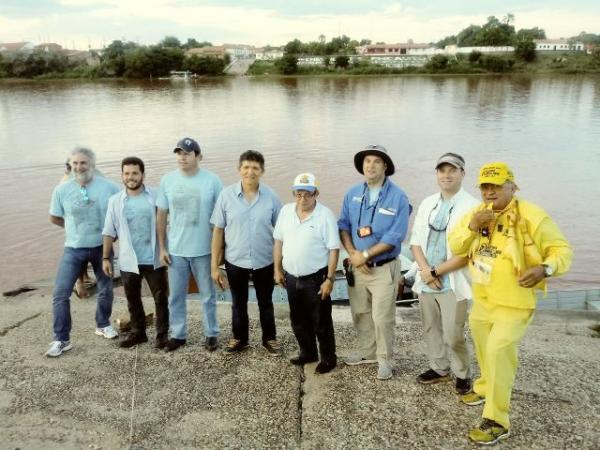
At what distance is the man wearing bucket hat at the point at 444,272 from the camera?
11.6 feet

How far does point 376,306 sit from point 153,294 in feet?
6.88

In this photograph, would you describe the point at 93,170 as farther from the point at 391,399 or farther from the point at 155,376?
the point at 391,399

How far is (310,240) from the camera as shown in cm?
382

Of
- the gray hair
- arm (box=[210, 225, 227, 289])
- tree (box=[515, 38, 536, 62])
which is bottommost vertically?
arm (box=[210, 225, 227, 289])

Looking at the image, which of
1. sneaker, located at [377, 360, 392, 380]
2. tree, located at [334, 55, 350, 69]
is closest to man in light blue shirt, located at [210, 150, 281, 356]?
sneaker, located at [377, 360, 392, 380]

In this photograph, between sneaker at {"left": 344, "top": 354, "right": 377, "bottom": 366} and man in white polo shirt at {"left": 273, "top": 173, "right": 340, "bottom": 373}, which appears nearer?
man in white polo shirt at {"left": 273, "top": 173, "right": 340, "bottom": 373}

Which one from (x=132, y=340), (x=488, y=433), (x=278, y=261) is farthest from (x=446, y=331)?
(x=132, y=340)

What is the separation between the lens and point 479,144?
93.5 ft

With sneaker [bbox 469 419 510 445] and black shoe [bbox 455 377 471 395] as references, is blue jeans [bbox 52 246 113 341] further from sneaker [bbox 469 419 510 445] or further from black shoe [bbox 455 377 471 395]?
sneaker [bbox 469 419 510 445]

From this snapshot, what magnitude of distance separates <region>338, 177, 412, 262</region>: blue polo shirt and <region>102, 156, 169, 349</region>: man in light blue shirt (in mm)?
1824

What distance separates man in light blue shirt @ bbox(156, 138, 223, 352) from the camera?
4.25 m

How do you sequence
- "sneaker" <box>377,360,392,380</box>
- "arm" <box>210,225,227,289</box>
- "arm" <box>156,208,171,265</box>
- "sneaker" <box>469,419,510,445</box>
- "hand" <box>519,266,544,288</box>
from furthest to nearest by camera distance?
"arm" <box>156,208,171,265</box>
"arm" <box>210,225,227,289</box>
"sneaker" <box>377,360,392,380</box>
"sneaker" <box>469,419,510,445</box>
"hand" <box>519,266,544,288</box>

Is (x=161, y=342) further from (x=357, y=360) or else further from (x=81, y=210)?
(x=357, y=360)

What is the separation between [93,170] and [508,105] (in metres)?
45.0
